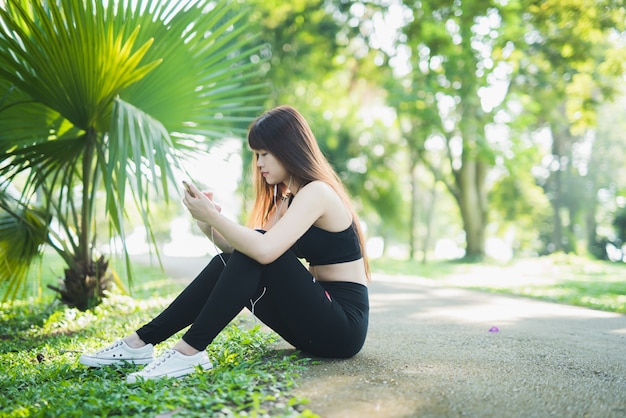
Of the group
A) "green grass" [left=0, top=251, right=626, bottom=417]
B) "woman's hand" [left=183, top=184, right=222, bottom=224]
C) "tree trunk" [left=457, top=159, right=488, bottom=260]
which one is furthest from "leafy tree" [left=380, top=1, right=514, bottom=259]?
"woman's hand" [left=183, top=184, right=222, bottom=224]

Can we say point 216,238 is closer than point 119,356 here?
No

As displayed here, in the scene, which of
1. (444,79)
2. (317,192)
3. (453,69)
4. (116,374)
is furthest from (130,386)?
(444,79)

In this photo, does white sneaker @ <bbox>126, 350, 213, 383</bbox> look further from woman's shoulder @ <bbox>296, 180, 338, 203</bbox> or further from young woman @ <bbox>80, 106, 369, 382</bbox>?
woman's shoulder @ <bbox>296, 180, 338, 203</bbox>

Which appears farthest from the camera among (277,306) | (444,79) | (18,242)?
(444,79)

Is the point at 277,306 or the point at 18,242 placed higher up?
the point at 18,242

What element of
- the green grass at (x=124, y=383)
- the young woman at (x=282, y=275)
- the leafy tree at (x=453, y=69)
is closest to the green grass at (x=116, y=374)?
the green grass at (x=124, y=383)

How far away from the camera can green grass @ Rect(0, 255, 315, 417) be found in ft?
6.31

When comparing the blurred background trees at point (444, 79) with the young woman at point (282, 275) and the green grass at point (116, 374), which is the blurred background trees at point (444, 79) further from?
the young woman at point (282, 275)

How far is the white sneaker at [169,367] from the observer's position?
7.36ft

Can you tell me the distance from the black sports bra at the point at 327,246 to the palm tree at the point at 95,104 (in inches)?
32.8

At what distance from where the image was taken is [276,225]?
229 centimetres

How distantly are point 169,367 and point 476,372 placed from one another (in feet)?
4.14

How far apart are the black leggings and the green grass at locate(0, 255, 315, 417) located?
15 centimetres

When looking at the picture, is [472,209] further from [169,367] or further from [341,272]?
[169,367]
